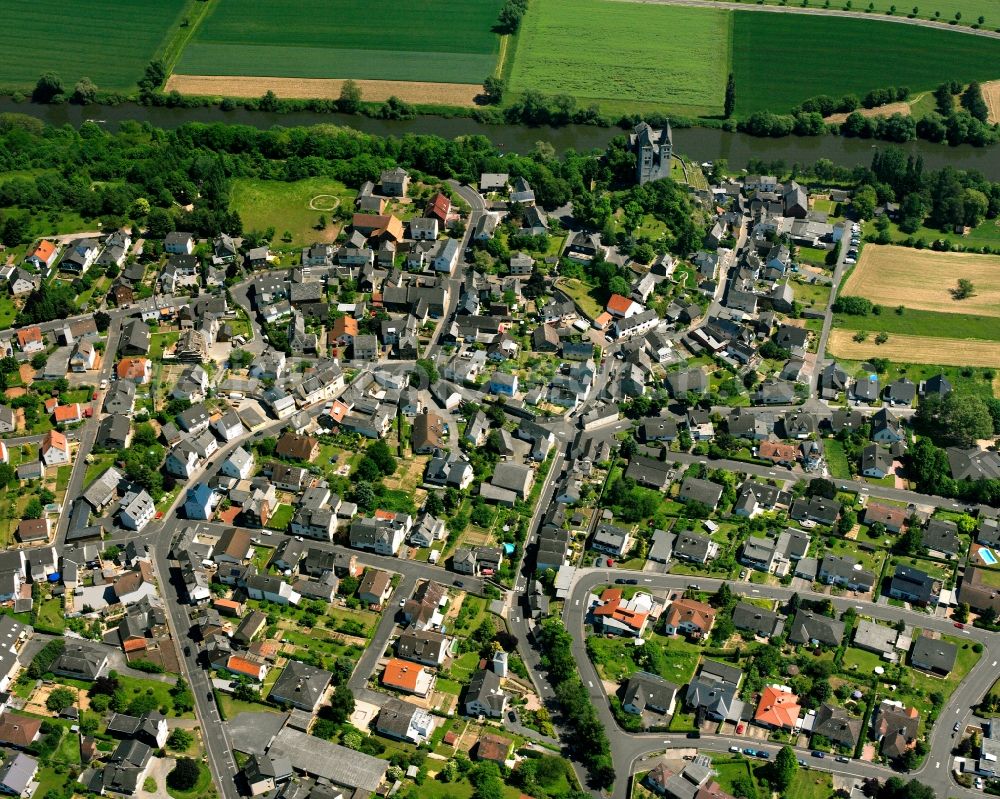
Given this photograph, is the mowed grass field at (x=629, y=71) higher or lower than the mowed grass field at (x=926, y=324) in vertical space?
higher

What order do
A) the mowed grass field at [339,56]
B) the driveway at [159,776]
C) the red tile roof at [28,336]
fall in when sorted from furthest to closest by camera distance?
the mowed grass field at [339,56] → the red tile roof at [28,336] → the driveway at [159,776]

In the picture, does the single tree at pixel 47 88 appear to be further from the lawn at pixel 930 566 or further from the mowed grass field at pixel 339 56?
the lawn at pixel 930 566

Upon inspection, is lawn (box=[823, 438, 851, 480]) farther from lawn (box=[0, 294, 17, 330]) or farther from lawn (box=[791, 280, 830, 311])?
lawn (box=[0, 294, 17, 330])

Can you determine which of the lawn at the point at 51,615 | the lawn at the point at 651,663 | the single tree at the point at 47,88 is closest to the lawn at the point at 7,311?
the lawn at the point at 51,615

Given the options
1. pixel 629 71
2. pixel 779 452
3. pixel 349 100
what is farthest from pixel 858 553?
pixel 349 100

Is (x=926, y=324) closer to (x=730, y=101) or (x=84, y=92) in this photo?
(x=730, y=101)

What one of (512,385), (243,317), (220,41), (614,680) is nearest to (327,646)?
(614,680)
